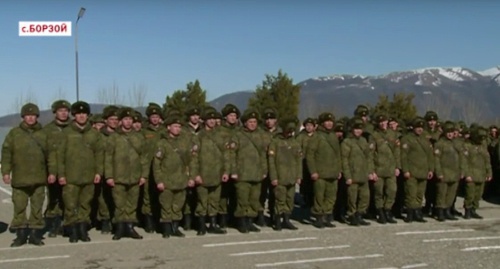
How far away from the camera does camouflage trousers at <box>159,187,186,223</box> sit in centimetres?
1013

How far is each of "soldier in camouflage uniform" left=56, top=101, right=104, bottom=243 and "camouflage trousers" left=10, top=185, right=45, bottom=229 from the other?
37 cm

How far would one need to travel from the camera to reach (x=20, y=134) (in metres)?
9.48

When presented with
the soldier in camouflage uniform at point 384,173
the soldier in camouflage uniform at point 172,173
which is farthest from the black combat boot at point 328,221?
the soldier in camouflage uniform at point 172,173

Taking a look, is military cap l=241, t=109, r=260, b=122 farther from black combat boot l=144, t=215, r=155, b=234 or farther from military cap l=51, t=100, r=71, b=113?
military cap l=51, t=100, r=71, b=113

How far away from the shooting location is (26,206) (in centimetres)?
947

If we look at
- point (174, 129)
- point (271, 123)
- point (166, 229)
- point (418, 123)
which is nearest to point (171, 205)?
point (166, 229)

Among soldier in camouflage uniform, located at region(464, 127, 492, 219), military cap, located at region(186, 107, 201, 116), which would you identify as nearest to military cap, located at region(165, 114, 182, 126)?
military cap, located at region(186, 107, 201, 116)

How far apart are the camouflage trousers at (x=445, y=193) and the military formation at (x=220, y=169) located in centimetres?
2

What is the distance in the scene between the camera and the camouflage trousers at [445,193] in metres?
12.0

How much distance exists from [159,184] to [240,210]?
56.6 inches

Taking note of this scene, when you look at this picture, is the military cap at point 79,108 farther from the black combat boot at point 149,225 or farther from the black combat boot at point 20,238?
the black combat boot at point 149,225

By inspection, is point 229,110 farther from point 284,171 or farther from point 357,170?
point 357,170

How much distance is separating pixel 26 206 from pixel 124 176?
56.1 inches

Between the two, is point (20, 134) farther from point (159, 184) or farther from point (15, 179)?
point (159, 184)
